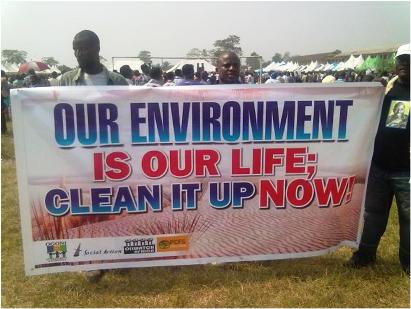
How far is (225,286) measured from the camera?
10.5 feet

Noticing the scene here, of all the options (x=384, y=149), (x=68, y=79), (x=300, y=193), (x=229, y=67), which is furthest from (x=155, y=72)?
(x=384, y=149)

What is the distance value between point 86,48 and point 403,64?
2489 mm

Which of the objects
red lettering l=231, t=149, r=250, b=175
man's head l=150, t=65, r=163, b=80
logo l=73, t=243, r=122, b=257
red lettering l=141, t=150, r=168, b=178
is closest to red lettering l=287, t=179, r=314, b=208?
red lettering l=231, t=149, r=250, b=175

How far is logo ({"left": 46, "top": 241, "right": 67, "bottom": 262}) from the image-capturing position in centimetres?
304

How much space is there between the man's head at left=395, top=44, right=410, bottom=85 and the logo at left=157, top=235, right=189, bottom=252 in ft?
6.78

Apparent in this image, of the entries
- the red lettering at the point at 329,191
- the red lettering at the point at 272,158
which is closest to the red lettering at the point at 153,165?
the red lettering at the point at 272,158

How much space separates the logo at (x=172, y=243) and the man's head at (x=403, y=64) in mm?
2065

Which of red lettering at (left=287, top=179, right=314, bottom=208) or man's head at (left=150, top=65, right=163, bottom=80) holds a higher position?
man's head at (left=150, top=65, right=163, bottom=80)

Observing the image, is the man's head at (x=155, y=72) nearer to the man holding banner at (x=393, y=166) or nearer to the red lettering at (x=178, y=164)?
the red lettering at (x=178, y=164)

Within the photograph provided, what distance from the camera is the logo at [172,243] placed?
316cm

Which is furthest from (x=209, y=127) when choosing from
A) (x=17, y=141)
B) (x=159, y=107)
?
(x=17, y=141)

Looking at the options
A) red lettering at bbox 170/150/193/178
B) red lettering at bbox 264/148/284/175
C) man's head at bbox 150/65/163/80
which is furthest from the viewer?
man's head at bbox 150/65/163/80

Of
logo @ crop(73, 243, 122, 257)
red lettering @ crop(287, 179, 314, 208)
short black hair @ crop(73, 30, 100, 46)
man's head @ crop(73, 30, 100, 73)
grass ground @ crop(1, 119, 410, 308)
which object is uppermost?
short black hair @ crop(73, 30, 100, 46)

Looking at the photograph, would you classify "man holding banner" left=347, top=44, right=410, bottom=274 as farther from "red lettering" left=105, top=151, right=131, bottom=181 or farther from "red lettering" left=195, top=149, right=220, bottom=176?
"red lettering" left=105, top=151, right=131, bottom=181
